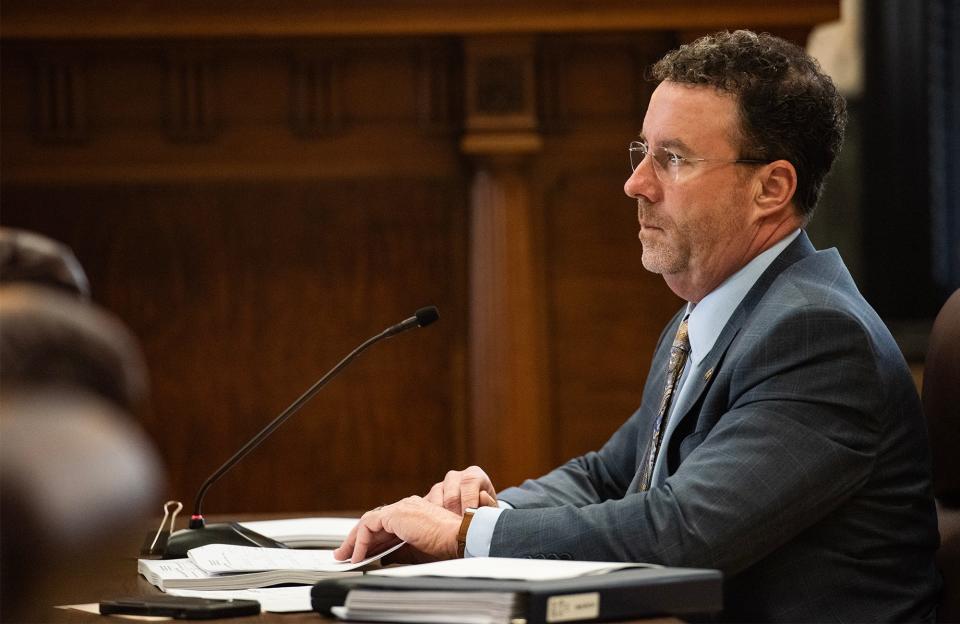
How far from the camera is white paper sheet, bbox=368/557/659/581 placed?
56.2 inches

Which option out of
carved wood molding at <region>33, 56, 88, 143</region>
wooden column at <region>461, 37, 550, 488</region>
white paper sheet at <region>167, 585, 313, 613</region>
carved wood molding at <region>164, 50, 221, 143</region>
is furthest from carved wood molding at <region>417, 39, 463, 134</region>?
white paper sheet at <region>167, 585, 313, 613</region>

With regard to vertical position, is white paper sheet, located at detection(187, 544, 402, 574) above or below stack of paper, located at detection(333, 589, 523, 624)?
below

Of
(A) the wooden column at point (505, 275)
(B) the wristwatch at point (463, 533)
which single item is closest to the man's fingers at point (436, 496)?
(B) the wristwatch at point (463, 533)

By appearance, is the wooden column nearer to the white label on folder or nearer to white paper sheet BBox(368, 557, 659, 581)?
white paper sheet BBox(368, 557, 659, 581)

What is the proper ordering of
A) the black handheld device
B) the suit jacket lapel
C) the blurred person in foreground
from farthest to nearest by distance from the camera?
1. the suit jacket lapel
2. the black handheld device
3. the blurred person in foreground

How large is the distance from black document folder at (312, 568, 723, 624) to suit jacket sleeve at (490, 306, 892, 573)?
251 millimetres

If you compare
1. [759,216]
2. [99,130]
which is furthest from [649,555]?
[99,130]

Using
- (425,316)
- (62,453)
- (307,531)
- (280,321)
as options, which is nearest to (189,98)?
(280,321)

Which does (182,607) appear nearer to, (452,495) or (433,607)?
(433,607)

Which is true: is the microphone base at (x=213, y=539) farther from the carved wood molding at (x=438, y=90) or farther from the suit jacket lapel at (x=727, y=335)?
the carved wood molding at (x=438, y=90)

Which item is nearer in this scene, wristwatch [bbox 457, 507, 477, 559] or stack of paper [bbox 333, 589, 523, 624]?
stack of paper [bbox 333, 589, 523, 624]

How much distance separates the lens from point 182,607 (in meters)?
1.54

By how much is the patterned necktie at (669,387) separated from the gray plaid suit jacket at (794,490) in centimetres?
12

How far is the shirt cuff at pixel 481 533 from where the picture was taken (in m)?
1.82
